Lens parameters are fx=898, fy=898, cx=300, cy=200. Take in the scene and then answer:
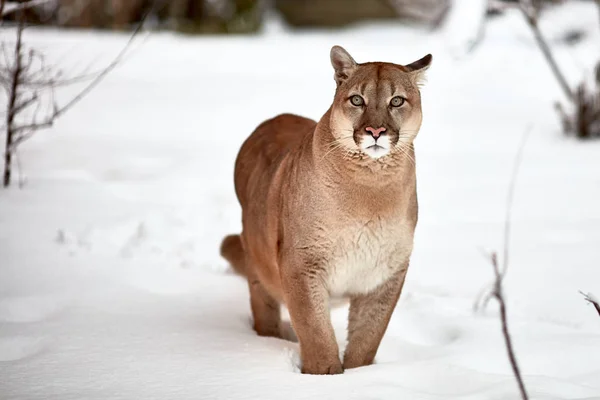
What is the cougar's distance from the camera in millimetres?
3633

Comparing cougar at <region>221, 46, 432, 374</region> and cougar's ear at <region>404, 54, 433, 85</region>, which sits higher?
cougar's ear at <region>404, 54, 433, 85</region>

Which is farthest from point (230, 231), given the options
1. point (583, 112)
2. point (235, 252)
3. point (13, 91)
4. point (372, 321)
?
point (583, 112)

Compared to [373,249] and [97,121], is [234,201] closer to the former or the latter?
[97,121]

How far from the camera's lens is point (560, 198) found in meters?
6.79

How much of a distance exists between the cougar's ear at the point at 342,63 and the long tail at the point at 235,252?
4.54ft

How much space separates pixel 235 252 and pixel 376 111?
165 centimetres

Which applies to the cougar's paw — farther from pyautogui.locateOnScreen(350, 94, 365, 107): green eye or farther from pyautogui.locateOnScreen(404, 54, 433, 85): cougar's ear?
pyautogui.locateOnScreen(404, 54, 433, 85): cougar's ear

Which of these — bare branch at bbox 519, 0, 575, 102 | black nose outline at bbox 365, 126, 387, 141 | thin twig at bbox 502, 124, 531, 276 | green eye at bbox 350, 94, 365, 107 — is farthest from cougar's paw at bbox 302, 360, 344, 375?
bare branch at bbox 519, 0, 575, 102

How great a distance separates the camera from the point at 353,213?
364 cm

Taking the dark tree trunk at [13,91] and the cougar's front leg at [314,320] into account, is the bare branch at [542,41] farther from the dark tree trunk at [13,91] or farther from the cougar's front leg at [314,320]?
the cougar's front leg at [314,320]

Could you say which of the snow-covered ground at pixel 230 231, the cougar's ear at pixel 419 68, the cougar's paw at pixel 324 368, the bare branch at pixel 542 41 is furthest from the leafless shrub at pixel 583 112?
the cougar's paw at pixel 324 368

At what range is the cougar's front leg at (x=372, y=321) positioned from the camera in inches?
152

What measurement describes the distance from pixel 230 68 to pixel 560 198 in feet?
16.7

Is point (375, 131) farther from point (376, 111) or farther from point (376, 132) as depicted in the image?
point (376, 111)
